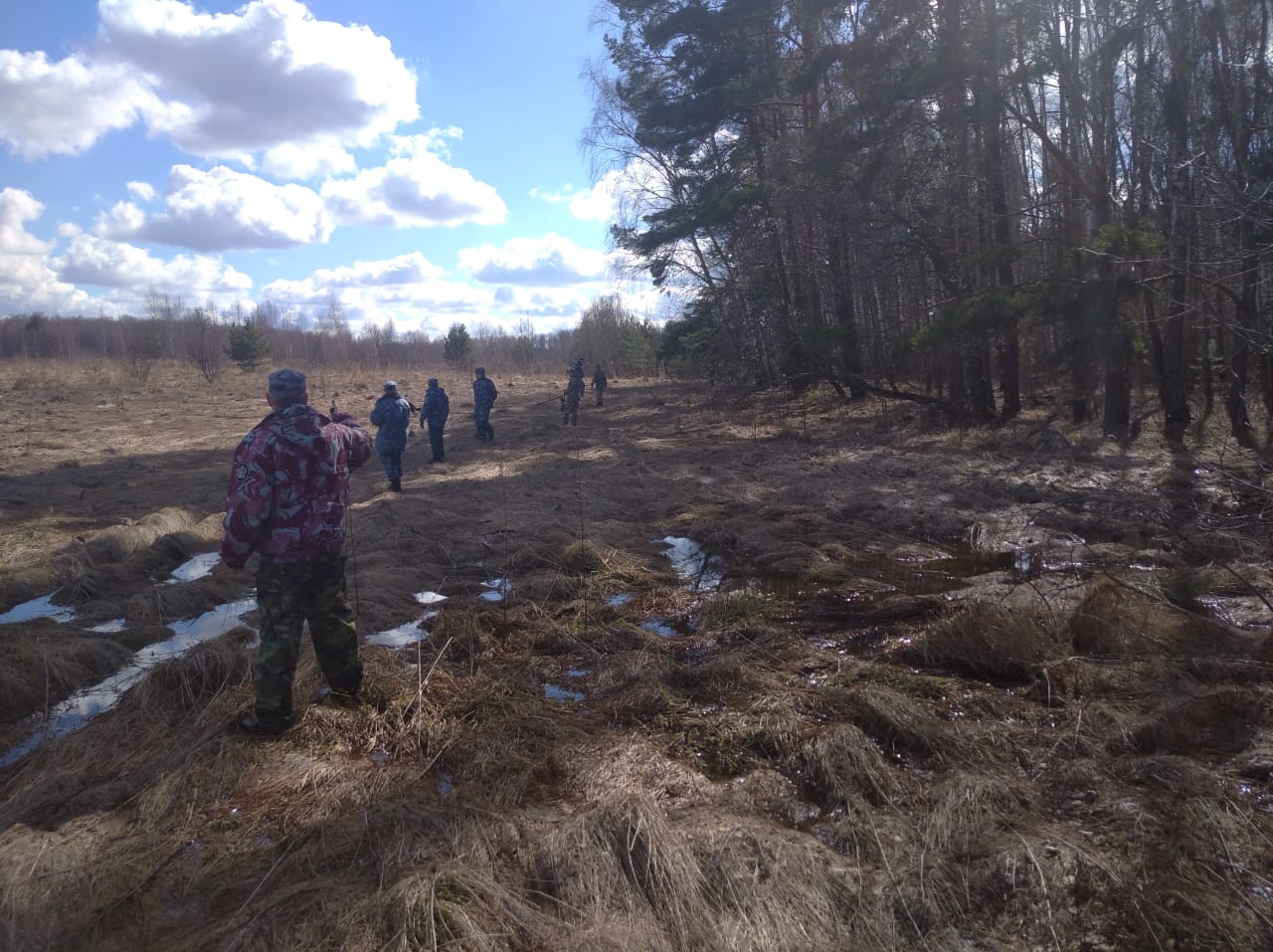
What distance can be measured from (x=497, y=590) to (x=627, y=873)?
455 cm

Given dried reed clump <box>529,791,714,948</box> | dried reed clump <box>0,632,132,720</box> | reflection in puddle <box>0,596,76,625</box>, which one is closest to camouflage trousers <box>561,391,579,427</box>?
reflection in puddle <box>0,596,76,625</box>

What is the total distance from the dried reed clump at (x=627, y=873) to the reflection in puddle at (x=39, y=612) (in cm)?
550

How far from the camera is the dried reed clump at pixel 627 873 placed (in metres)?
2.86

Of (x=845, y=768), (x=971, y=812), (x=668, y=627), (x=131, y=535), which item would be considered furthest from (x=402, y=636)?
(x=131, y=535)

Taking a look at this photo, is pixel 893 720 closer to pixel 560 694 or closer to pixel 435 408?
pixel 560 694

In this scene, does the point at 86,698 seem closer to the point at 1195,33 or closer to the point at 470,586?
the point at 470,586

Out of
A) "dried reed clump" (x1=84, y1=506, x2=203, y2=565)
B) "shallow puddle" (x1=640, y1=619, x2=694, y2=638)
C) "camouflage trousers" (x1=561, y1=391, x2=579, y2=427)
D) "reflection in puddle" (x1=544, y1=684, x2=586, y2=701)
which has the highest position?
"camouflage trousers" (x1=561, y1=391, x2=579, y2=427)

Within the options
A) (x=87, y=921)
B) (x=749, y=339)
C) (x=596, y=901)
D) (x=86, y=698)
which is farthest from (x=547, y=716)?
(x=749, y=339)

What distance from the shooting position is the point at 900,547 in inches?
335

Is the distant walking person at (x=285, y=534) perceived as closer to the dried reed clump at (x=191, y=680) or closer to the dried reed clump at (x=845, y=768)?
the dried reed clump at (x=191, y=680)

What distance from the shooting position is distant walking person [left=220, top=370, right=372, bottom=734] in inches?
165

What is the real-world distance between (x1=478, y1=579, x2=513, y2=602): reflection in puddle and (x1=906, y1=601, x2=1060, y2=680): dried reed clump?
3.22 m

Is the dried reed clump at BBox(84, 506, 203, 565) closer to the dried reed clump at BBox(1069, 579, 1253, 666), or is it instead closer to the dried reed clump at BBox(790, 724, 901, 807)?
the dried reed clump at BBox(790, 724, 901, 807)

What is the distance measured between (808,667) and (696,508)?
18.0ft
